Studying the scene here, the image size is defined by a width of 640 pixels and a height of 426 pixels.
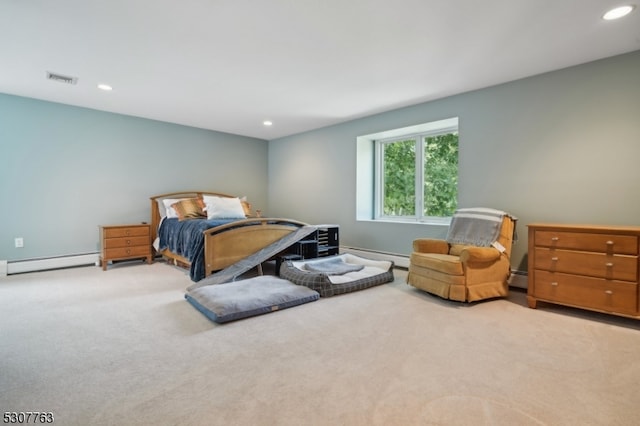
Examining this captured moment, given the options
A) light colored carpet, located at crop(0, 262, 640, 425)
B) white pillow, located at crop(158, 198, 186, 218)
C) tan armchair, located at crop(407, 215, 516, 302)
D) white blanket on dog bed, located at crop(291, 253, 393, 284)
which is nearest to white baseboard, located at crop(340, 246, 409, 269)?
white blanket on dog bed, located at crop(291, 253, 393, 284)

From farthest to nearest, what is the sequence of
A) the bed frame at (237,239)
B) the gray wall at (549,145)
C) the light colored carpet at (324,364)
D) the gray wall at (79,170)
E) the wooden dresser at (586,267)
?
the gray wall at (79,170) < the bed frame at (237,239) < the gray wall at (549,145) < the wooden dresser at (586,267) < the light colored carpet at (324,364)

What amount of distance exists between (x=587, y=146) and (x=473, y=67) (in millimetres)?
1338

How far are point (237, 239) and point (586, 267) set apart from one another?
11.6 feet

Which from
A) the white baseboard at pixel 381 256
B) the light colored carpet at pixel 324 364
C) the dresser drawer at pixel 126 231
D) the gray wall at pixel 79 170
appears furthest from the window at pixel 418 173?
the dresser drawer at pixel 126 231

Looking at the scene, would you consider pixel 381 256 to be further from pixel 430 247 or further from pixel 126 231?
pixel 126 231

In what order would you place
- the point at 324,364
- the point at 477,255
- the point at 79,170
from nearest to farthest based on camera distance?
1. the point at 324,364
2. the point at 477,255
3. the point at 79,170

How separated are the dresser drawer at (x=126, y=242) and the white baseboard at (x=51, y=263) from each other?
473 millimetres

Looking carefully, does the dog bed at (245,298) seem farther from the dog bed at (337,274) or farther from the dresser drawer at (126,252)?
the dresser drawer at (126,252)

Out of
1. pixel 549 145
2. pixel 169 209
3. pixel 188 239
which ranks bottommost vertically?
pixel 188 239

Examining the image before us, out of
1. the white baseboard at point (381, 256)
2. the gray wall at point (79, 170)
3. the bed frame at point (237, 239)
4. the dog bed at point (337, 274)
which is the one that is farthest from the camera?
the white baseboard at point (381, 256)

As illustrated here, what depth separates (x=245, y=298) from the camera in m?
2.80

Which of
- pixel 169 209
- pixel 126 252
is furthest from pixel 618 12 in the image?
pixel 126 252

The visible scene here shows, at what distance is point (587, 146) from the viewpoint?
302 centimetres

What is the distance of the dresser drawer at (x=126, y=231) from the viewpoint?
440 cm
